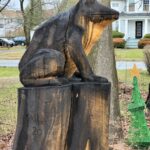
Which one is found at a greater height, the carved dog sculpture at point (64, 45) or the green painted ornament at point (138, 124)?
the carved dog sculpture at point (64, 45)

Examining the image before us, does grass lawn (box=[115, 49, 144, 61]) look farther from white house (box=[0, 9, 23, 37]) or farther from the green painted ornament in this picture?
the green painted ornament

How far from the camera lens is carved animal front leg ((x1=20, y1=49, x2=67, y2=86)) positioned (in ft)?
12.5

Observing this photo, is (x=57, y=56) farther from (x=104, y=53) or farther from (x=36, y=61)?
(x=104, y=53)

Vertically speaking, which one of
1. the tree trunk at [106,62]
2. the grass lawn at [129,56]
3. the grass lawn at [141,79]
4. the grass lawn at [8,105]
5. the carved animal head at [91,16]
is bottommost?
the grass lawn at [129,56]

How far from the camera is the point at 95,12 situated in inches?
155

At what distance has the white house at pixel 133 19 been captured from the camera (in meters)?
52.8

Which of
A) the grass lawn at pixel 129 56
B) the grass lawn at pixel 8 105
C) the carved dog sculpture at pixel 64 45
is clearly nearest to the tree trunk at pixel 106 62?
the grass lawn at pixel 8 105

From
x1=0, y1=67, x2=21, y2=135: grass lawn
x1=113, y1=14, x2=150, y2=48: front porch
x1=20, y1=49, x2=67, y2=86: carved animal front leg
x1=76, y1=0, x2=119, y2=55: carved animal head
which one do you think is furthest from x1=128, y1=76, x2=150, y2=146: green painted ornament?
x1=113, y1=14, x2=150, y2=48: front porch

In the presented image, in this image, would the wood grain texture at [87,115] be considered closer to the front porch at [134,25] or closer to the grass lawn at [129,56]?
the grass lawn at [129,56]

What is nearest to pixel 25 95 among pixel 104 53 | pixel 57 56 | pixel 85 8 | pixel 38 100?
pixel 38 100

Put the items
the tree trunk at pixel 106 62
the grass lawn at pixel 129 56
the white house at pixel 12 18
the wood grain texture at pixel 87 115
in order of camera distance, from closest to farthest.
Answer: the wood grain texture at pixel 87 115 < the tree trunk at pixel 106 62 < the white house at pixel 12 18 < the grass lawn at pixel 129 56

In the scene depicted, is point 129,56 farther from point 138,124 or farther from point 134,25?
point 134,25

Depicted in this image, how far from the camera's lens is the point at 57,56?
3.81 m

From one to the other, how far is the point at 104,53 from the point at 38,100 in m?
4.71
